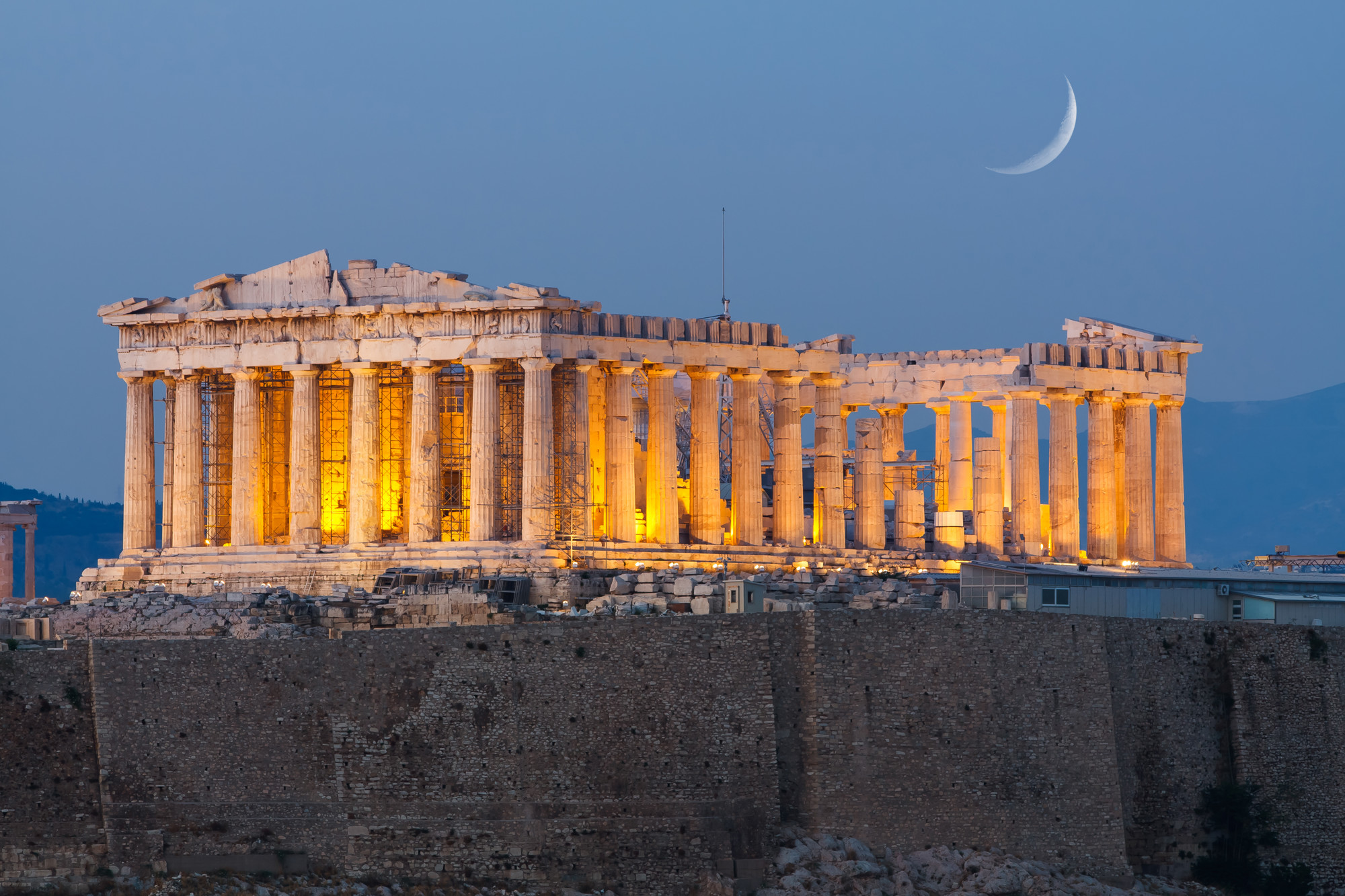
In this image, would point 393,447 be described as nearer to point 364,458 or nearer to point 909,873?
point 364,458

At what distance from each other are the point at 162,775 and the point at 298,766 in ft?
12.7

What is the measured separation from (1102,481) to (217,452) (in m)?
39.7

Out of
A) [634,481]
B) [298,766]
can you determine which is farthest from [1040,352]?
[298,766]

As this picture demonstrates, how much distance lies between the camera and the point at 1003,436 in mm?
118000

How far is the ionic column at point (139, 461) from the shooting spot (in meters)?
105

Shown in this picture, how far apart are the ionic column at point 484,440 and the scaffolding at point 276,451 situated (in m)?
9.01

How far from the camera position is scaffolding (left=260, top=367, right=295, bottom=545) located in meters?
104

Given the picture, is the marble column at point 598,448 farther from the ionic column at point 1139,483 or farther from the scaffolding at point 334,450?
the ionic column at point 1139,483

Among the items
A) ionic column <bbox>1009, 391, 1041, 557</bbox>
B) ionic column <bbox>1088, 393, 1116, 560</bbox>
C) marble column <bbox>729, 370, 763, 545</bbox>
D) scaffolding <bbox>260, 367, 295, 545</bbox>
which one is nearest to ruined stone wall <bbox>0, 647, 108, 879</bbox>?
scaffolding <bbox>260, 367, 295, 545</bbox>

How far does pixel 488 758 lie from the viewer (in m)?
71.7

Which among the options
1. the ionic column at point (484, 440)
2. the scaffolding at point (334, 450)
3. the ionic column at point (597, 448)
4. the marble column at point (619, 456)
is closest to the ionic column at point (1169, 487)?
the marble column at point (619, 456)

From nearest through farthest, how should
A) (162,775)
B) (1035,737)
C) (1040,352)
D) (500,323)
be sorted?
(162,775) → (1035,737) → (500,323) → (1040,352)

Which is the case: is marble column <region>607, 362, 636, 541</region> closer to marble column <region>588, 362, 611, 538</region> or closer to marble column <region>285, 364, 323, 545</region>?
marble column <region>588, 362, 611, 538</region>

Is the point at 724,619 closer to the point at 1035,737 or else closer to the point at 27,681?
the point at 1035,737
